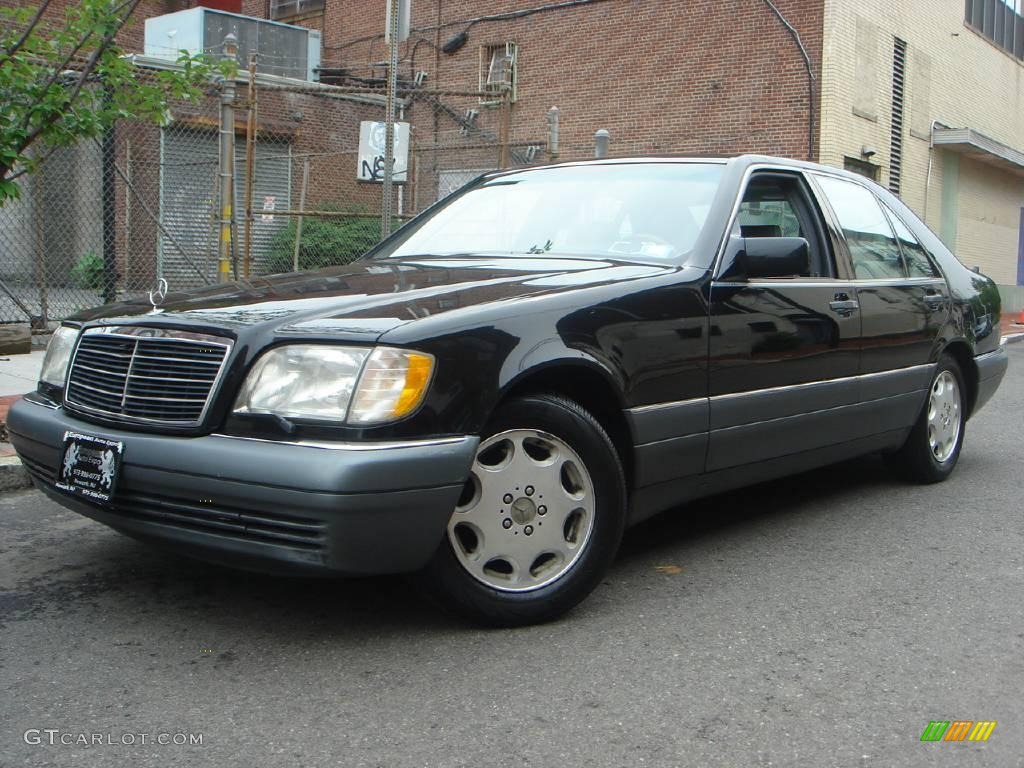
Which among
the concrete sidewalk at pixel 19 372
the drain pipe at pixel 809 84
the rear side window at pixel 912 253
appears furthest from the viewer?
the drain pipe at pixel 809 84

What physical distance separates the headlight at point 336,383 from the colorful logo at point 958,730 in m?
1.53

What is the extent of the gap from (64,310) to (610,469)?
8.04m

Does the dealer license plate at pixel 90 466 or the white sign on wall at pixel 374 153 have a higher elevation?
the white sign on wall at pixel 374 153

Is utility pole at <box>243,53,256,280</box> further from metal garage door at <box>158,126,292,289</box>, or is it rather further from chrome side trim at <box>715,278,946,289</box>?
chrome side trim at <box>715,278,946,289</box>

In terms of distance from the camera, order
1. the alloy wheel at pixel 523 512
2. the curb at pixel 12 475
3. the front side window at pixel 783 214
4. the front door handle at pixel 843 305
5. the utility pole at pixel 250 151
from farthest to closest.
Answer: the utility pole at pixel 250 151 < the curb at pixel 12 475 < the front door handle at pixel 843 305 < the front side window at pixel 783 214 < the alloy wheel at pixel 523 512

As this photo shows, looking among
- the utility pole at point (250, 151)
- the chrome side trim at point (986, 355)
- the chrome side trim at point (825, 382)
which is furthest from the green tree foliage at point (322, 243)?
the chrome side trim at point (825, 382)

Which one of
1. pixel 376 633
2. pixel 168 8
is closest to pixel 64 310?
pixel 376 633

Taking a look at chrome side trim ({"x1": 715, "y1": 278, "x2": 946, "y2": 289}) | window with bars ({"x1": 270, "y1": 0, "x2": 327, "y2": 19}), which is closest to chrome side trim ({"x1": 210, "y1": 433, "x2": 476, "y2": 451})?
chrome side trim ({"x1": 715, "y1": 278, "x2": 946, "y2": 289})

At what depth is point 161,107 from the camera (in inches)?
271

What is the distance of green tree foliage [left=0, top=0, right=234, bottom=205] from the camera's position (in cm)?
620

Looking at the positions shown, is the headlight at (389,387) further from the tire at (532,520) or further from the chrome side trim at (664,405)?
the chrome side trim at (664,405)

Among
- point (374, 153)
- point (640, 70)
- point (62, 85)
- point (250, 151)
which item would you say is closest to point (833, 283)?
point (62, 85)

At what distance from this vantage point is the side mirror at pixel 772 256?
4.24 m

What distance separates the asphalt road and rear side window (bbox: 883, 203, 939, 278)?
1.51m
